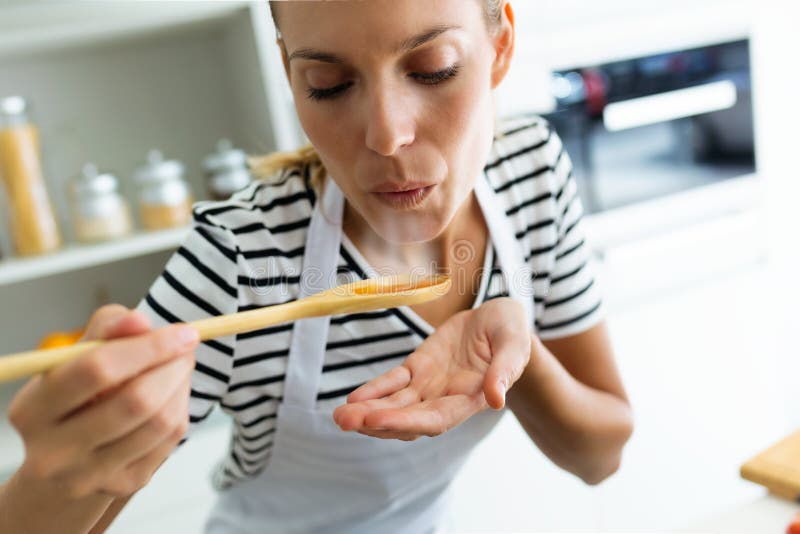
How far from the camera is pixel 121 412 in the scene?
305mm

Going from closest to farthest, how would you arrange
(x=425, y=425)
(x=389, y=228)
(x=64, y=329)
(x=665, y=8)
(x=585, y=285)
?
1. (x=425, y=425)
2. (x=389, y=228)
3. (x=585, y=285)
4. (x=64, y=329)
5. (x=665, y=8)

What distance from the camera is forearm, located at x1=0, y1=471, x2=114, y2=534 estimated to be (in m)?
0.38

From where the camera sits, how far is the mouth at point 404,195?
481 mm

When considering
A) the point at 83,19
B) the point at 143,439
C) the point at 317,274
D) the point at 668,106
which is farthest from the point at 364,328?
the point at 668,106

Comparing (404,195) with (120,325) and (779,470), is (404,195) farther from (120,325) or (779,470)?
(779,470)

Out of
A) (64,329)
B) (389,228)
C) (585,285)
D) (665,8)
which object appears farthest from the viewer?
(665,8)

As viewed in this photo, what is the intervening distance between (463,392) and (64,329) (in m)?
0.89

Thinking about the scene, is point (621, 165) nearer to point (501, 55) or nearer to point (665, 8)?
point (665, 8)

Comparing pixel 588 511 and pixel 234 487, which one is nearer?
pixel 234 487

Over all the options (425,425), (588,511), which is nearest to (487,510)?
(588,511)

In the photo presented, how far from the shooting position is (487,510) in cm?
119

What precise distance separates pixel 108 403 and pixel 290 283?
27cm

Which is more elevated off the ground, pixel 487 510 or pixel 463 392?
pixel 463 392

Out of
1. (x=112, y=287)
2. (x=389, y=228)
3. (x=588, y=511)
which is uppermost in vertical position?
(x=389, y=228)
